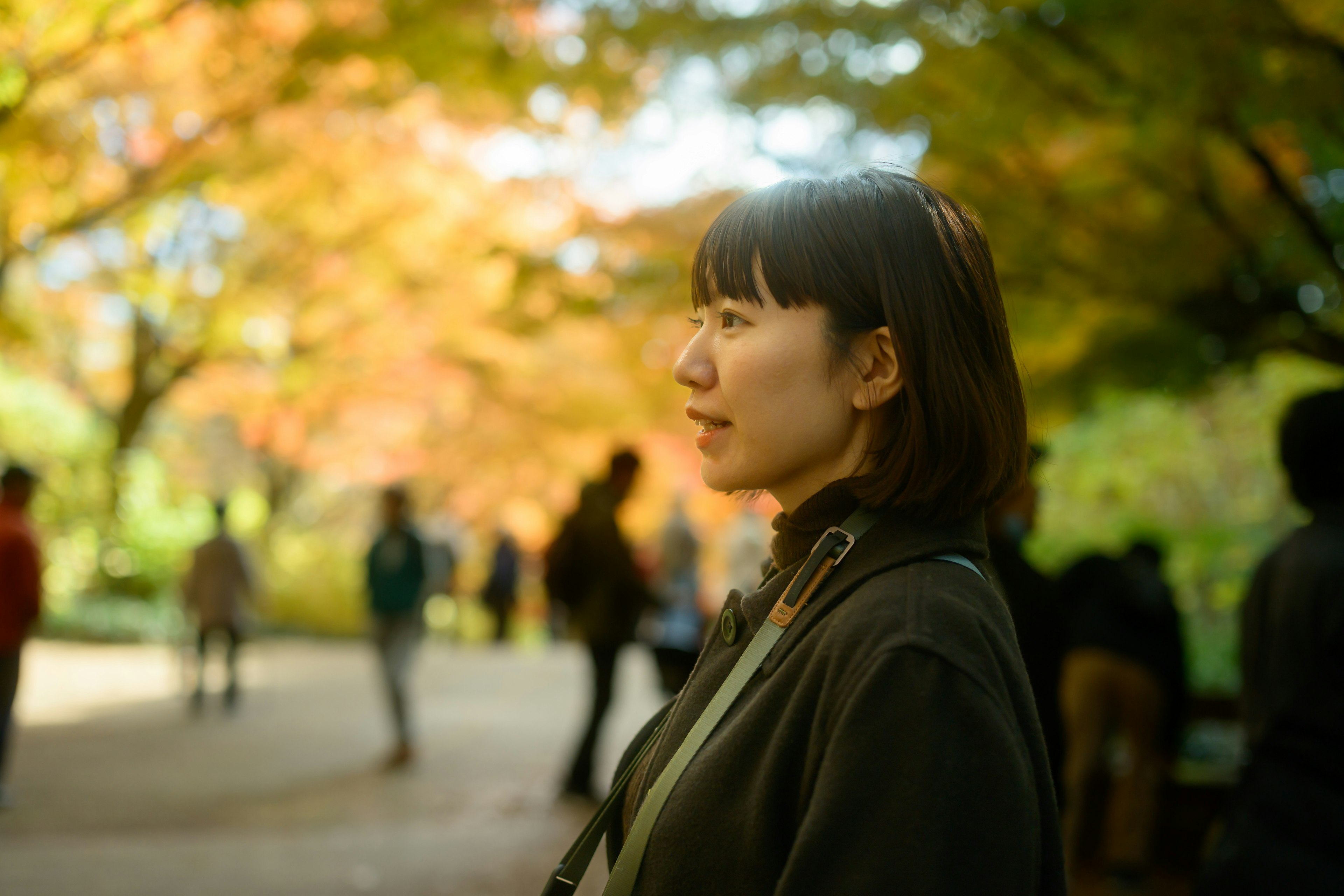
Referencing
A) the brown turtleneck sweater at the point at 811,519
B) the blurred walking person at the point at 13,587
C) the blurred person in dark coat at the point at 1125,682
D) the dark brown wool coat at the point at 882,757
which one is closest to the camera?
the dark brown wool coat at the point at 882,757

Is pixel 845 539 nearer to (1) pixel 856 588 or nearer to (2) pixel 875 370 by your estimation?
(1) pixel 856 588

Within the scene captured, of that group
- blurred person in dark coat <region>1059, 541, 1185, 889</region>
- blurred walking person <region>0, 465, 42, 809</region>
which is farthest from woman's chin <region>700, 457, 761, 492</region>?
blurred walking person <region>0, 465, 42, 809</region>

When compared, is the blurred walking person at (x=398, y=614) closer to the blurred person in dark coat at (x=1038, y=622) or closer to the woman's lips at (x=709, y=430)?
the blurred person in dark coat at (x=1038, y=622)

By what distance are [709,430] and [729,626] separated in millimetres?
269

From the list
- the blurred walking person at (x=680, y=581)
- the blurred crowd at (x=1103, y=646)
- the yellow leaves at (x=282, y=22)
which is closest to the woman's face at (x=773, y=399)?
the blurred crowd at (x=1103, y=646)

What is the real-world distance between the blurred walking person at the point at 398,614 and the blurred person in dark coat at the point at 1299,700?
21.3ft

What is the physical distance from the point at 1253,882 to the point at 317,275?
14836 mm

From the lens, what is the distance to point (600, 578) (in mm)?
7156

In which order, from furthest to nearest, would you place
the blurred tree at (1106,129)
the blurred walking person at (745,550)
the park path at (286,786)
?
the blurred walking person at (745,550), the park path at (286,786), the blurred tree at (1106,129)

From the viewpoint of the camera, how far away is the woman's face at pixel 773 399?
141cm

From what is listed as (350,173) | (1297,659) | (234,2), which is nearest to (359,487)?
(350,173)

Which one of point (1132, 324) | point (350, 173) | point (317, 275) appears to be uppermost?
point (1132, 324)

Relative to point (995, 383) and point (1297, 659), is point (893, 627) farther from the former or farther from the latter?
point (1297, 659)

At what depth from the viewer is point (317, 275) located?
15.6 meters
